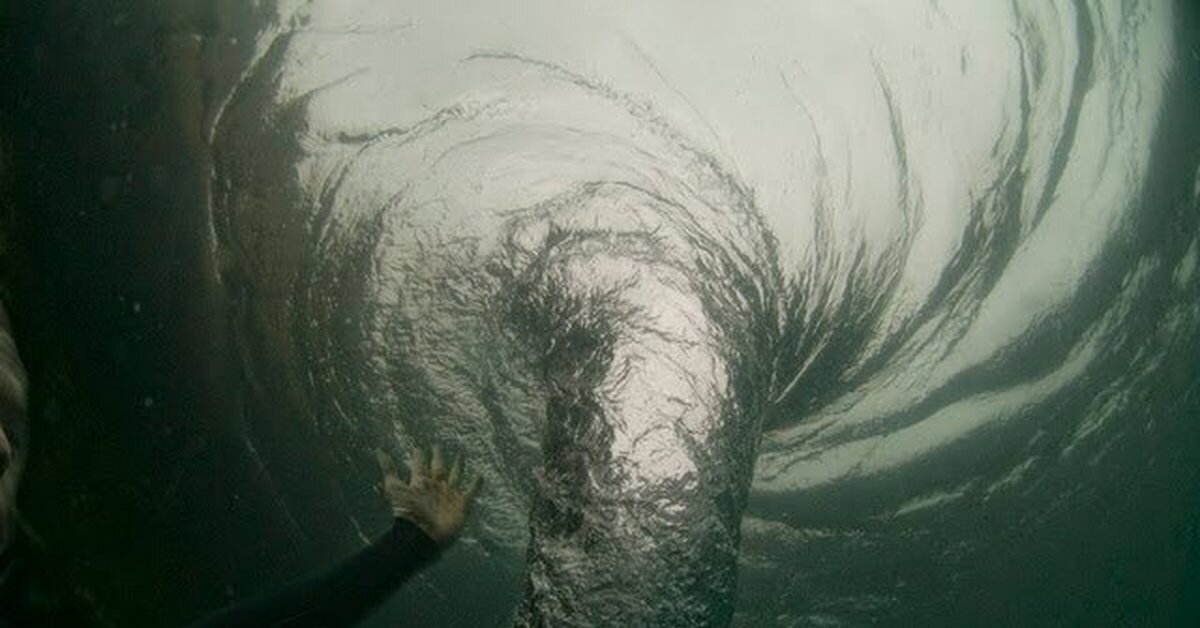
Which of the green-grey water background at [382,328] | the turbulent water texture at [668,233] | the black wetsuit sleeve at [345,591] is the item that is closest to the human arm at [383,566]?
the black wetsuit sleeve at [345,591]

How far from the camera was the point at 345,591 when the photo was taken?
4.80 metres

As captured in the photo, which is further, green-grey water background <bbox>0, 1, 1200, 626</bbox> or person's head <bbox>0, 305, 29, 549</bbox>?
green-grey water background <bbox>0, 1, 1200, 626</bbox>

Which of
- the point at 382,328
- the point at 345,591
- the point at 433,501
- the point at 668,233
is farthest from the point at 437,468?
the point at 382,328

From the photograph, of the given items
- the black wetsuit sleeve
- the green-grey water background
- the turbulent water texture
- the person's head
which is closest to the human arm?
the black wetsuit sleeve

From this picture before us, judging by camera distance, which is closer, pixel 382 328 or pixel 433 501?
pixel 433 501

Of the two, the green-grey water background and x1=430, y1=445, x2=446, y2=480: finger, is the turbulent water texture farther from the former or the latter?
x1=430, y1=445, x2=446, y2=480: finger

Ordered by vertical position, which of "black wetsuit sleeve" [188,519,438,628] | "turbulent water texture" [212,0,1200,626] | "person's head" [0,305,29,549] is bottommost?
"black wetsuit sleeve" [188,519,438,628]

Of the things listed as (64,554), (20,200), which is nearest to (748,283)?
(20,200)

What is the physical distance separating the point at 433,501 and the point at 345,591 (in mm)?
869

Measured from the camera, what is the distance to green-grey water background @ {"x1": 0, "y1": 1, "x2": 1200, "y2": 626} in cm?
648

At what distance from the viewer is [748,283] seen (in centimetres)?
695

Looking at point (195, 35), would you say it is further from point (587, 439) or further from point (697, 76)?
point (587, 439)

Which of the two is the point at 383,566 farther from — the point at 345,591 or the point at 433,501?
the point at 433,501

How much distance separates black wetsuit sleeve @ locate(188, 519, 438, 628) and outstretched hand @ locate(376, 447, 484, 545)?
91mm
